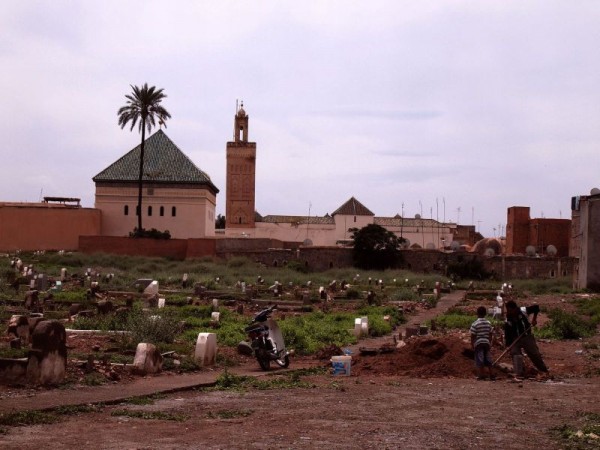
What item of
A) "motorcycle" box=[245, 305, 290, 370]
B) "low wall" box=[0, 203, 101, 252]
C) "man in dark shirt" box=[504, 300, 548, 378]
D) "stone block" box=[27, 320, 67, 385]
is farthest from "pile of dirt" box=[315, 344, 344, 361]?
"low wall" box=[0, 203, 101, 252]

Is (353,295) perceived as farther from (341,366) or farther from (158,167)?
(158,167)

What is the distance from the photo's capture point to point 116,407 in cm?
940

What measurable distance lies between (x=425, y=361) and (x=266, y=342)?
2.50 meters

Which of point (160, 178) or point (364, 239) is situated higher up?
point (160, 178)

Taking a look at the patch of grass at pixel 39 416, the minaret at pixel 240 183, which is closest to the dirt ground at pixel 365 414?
the patch of grass at pixel 39 416

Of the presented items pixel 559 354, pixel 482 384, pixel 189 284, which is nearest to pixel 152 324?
pixel 482 384

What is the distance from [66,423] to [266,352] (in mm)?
5953

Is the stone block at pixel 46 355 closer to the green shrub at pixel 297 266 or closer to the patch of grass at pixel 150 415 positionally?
the patch of grass at pixel 150 415

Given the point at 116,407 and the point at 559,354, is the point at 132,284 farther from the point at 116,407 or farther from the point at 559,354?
the point at 116,407

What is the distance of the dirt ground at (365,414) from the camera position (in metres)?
7.48

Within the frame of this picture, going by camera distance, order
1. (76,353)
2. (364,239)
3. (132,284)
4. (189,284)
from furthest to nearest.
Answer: (364,239)
(189,284)
(132,284)
(76,353)

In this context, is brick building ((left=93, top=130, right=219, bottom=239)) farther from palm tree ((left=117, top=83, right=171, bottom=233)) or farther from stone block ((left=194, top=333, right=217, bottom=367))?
stone block ((left=194, top=333, right=217, bottom=367))

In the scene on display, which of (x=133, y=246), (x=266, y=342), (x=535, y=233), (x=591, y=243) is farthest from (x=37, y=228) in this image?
(x=266, y=342)

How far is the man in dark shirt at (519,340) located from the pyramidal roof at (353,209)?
69429 millimetres
